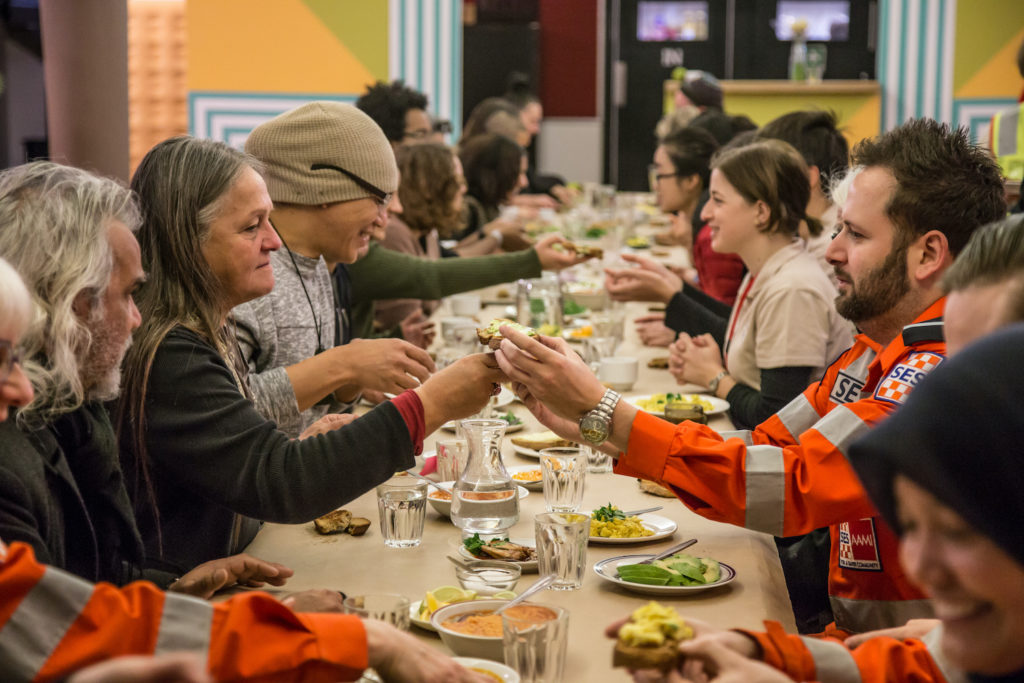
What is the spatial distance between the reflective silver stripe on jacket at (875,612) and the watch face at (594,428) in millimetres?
547

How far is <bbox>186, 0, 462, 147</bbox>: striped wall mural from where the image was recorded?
760 centimetres

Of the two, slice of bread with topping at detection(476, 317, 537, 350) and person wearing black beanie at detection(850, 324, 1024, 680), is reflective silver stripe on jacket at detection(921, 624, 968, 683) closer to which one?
person wearing black beanie at detection(850, 324, 1024, 680)

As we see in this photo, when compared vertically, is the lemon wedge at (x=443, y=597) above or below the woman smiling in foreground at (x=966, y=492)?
below

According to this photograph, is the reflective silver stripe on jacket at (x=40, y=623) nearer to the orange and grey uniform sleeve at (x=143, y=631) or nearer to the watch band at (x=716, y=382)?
the orange and grey uniform sleeve at (x=143, y=631)

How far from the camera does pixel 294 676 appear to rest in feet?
3.97

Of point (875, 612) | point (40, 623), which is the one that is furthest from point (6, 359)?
point (875, 612)

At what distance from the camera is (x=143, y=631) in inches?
47.1

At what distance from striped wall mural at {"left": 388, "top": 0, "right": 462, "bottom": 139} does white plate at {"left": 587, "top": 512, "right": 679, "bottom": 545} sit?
6.42 meters

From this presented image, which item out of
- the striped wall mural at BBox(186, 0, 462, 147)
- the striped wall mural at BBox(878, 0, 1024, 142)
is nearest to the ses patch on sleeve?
the striped wall mural at BBox(186, 0, 462, 147)

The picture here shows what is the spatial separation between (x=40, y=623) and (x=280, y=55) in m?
6.98

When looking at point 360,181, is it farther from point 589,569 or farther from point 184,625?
point 184,625

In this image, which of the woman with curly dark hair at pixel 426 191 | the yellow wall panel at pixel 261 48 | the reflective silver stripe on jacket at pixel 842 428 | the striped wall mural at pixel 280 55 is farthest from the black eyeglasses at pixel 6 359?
the yellow wall panel at pixel 261 48

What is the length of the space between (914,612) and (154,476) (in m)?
1.33

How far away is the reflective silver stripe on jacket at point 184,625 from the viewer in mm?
1192
